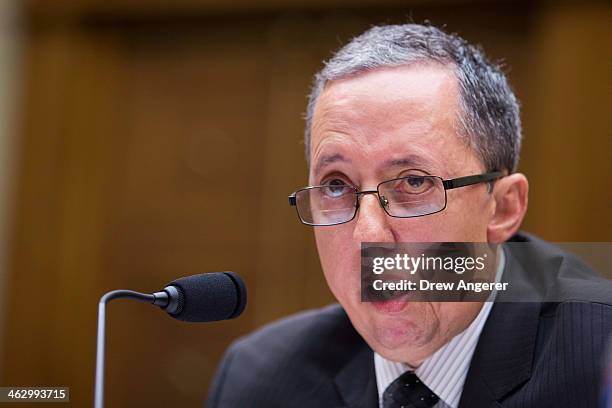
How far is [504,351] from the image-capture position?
1108mm

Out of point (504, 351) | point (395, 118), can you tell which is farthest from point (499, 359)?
Answer: point (395, 118)

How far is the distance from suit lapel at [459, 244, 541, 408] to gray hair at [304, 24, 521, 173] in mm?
209

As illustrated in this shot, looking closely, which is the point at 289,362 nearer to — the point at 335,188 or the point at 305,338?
the point at 305,338

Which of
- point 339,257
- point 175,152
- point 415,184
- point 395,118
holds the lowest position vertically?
point 339,257

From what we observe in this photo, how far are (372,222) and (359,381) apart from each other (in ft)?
1.31

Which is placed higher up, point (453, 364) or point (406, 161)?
point (406, 161)

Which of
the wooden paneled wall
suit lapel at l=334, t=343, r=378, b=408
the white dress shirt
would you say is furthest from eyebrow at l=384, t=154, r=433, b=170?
the wooden paneled wall

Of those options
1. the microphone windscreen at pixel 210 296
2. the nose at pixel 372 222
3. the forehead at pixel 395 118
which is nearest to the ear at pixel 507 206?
the forehead at pixel 395 118

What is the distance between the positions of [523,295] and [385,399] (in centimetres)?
30

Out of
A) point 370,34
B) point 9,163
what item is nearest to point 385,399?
point 370,34

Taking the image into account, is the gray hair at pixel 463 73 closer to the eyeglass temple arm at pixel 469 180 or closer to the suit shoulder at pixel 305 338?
the eyeglass temple arm at pixel 469 180

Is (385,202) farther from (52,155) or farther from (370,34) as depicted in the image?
(52,155)

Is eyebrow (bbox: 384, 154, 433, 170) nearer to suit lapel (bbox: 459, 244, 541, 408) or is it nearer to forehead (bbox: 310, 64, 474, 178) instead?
forehead (bbox: 310, 64, 474, 178)

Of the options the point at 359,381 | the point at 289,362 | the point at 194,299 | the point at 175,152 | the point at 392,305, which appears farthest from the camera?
the point at 175,152
